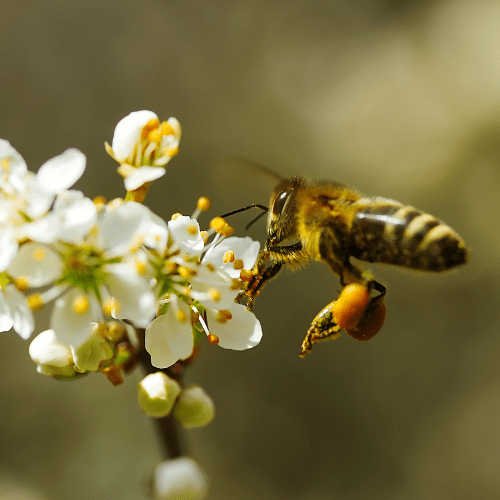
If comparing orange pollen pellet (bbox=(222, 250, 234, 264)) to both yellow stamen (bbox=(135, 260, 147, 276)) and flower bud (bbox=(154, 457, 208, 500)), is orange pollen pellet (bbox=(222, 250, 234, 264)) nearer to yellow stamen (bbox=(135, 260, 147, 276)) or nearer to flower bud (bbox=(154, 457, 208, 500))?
yellow stamen (bbox=(135, 260, 147, 276))

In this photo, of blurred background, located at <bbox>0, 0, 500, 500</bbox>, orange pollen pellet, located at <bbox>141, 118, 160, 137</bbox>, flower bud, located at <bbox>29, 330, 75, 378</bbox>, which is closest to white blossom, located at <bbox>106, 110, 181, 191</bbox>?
orange pollen pellet, located at <bbox>141, 118, 160, 137</bbox>

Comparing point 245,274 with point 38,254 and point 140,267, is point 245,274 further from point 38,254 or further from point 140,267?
point 38,254

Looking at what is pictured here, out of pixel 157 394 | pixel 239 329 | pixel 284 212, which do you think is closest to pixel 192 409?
pixel 157 394

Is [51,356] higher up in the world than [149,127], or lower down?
lower down

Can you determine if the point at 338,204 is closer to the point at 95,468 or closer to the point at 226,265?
the point at 226,265

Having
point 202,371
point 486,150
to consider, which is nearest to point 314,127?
point 486,150

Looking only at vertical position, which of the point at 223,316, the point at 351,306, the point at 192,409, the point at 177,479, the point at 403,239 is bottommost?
the point at 177,479
